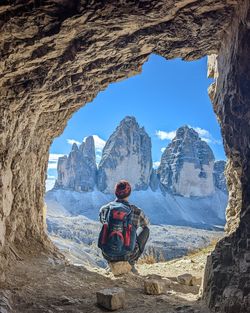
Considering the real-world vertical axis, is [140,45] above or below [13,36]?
above

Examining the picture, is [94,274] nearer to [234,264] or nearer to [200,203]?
[234,264]

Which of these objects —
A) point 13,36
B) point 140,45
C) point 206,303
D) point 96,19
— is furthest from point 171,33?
point 206,303

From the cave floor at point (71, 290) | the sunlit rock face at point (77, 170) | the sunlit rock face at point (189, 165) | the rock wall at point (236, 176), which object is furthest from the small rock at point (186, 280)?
the sunlit rock face at point (189, 165)

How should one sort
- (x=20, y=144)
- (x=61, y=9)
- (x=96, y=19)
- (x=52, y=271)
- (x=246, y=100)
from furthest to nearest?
(x=52, y=271)
(x=20, y=144)
(x=246, y=100)
(x=96, y=19)
(x=61, y=9)

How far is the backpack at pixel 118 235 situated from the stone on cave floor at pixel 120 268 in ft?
0.37

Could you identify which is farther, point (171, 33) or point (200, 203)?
point (200, 203)

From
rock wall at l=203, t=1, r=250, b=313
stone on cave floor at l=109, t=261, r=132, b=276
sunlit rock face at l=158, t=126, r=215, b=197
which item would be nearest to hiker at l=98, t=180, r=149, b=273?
stone on cave floor at l=109, t=261, r=132, b=276

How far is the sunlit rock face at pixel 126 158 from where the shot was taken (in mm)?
154500

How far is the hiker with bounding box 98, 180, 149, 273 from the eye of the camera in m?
9.11

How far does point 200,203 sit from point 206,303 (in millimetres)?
164319

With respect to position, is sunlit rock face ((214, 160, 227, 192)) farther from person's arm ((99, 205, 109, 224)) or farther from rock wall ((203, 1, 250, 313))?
rock wall ((203, 1, 250, 313))

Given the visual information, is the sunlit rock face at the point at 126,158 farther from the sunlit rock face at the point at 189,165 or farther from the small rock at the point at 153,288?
the small rock at the point at 153,288

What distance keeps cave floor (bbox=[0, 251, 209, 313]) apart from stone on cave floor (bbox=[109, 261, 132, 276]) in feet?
0.53

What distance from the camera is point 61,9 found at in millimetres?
4613
